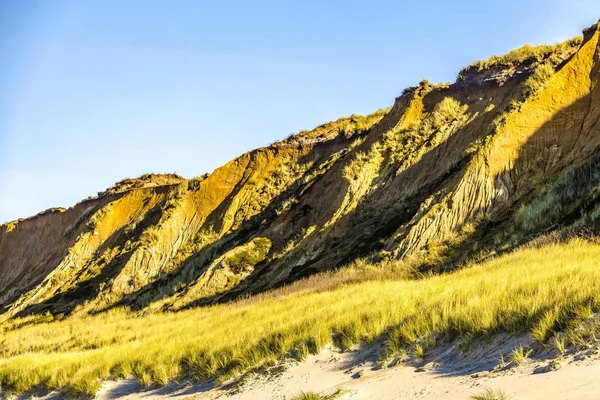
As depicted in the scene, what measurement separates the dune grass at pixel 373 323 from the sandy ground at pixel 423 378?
0.44m

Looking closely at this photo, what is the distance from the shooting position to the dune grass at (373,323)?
7996 mm

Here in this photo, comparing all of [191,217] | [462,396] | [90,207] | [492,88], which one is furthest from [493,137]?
[90,207]

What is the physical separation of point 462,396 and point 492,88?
2938 cm

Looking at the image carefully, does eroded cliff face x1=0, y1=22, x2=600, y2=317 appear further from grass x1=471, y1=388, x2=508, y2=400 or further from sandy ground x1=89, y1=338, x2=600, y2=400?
grass x1=471, y1=388, x2=508, y2=400

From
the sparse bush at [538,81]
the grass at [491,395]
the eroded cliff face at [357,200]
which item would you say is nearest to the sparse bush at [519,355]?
the grass at [491,395]

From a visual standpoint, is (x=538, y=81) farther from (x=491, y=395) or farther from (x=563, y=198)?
(x=491, y=395)

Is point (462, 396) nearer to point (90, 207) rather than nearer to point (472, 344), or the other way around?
point (472, 344)

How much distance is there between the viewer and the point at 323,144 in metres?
46.8

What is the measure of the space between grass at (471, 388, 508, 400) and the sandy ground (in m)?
0.11

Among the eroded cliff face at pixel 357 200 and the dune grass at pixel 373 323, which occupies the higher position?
the eroded cliff face at pixel 357 200

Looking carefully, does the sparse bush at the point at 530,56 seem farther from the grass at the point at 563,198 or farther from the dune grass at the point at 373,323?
the dune grass at the point at 373,323

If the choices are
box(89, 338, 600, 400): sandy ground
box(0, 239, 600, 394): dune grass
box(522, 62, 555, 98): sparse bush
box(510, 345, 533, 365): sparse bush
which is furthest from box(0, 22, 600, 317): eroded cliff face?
box(510, 345, 533, 365): sparse bush

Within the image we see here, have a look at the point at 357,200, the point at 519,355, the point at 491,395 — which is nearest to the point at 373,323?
the point at 519,355

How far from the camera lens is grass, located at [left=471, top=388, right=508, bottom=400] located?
5659 mm
